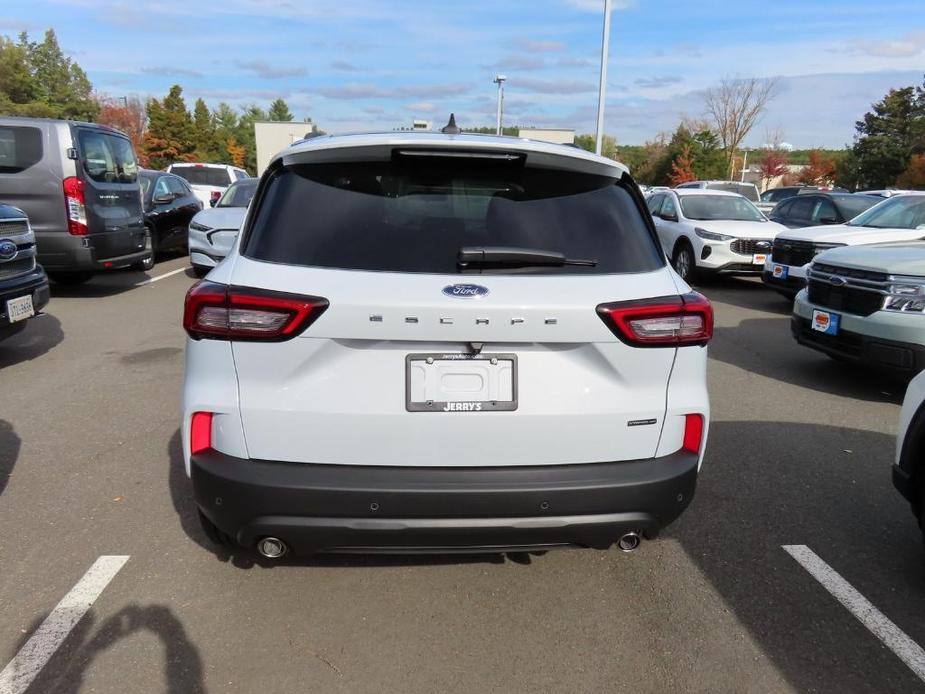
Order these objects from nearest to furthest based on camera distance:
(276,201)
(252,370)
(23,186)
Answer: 1. (252,370)
2. (276,201)
3. (23,186)

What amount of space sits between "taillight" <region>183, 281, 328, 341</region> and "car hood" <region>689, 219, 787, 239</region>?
10818 millimetres

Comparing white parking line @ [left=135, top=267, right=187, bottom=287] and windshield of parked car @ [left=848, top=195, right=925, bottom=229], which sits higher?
windshield of parked car @ [left=848, top=195, right=925, bottom=229]

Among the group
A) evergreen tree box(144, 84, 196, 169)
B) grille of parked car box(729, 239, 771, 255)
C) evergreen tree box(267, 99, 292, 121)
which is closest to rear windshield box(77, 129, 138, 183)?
grille of parked car box(729, 239, 771, 255)

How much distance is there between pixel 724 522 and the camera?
370 cm

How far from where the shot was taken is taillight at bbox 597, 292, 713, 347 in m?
2.45

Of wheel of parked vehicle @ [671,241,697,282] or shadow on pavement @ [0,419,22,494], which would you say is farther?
wheel of parked vehicle @ [671,241,697,282]

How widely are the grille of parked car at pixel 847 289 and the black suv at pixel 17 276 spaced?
705 cm

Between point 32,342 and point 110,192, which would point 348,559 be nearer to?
point 32,342

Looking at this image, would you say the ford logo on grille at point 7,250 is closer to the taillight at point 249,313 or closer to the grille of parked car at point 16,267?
the grille of parked car at point 16,267

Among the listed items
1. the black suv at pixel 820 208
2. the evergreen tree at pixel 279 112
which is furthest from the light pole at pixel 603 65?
the evergreen tree at pixel 279 112

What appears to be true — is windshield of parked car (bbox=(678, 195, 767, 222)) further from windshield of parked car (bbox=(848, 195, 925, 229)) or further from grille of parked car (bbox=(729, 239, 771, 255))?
windshield of parked car (bbox=(848, 195, 925, 229))

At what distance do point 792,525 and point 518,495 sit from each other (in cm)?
204

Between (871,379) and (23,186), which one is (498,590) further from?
→ (23,186)

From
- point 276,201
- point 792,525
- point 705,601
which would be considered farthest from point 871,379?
point 276,201
